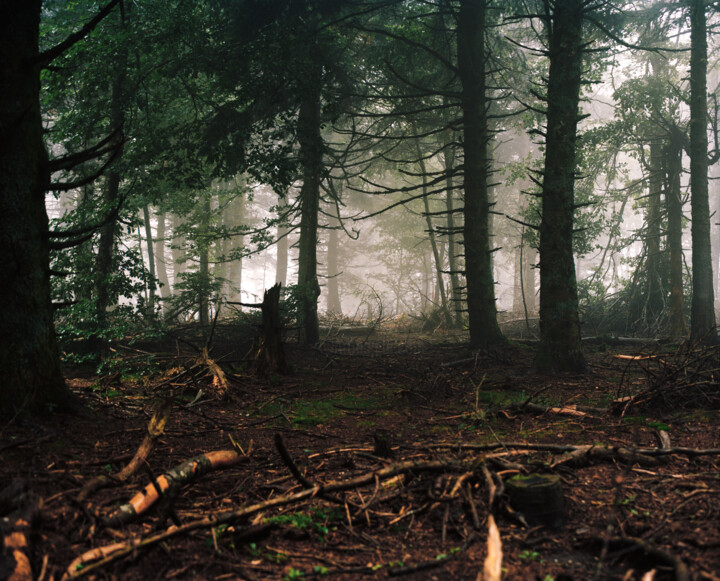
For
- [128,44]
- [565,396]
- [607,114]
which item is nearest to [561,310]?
[565,396]

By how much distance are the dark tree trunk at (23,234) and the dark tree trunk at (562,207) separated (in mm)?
6332

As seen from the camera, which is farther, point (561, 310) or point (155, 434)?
point (561, 310)

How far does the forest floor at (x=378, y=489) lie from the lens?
7.63 ft

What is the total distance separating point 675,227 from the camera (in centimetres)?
1454

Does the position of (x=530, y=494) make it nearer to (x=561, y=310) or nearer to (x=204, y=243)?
(x=561, y=310)

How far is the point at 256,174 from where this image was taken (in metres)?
10.2

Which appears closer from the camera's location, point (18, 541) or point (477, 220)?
point (18, 541)

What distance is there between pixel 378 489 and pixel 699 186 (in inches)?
443

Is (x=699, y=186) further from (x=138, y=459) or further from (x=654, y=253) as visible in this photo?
(x=138, y=459)

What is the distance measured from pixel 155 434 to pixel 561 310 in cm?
597

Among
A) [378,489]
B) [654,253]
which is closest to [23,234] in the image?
[378,489]

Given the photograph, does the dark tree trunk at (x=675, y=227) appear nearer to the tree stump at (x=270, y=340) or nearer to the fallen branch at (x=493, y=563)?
the tree stump at (x=270, y=340)

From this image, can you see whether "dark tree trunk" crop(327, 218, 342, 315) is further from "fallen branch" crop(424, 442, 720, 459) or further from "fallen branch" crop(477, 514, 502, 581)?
"fallen branch" crop(477, 514, 502, 581)

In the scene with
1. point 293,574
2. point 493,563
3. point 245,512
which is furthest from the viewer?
point 245,512
